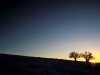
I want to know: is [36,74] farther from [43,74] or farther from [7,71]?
[7,71]

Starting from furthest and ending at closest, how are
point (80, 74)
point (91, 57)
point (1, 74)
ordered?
point (91, 57), point (80, 74), point (1, 74)

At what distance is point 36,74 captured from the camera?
1761 centimetres

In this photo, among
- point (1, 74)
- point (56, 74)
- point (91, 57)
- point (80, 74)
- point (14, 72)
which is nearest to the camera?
point (1, 74)

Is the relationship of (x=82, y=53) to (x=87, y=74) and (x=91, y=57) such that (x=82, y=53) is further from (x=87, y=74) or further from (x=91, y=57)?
(x=87, y=74)

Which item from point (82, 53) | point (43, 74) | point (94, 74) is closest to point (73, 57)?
point (82, 53)

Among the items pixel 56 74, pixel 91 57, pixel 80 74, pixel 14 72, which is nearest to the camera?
pixel 14 72

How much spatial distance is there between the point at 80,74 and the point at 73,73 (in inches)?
40.8

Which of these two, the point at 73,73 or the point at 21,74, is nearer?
the point at 21,74

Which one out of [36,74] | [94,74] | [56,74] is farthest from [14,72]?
A: [94,74]

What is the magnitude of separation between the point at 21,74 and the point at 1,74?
227 cm

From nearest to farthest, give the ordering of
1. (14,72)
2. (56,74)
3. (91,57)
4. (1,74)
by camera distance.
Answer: (1,74)
(14,72)
(56,74)
(91,57)

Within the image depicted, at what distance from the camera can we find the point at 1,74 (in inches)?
637

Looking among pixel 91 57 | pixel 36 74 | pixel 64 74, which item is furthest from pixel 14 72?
pixel 91 57

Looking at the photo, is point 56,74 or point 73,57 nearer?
point 56,74
